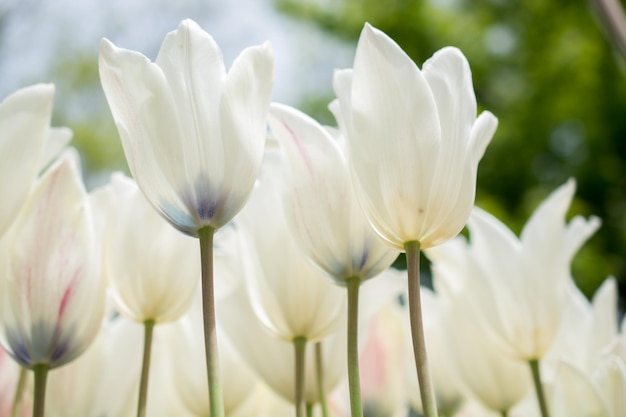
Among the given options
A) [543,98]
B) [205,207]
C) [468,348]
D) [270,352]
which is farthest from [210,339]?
[543,98]

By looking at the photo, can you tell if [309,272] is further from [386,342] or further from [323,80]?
[323,80]

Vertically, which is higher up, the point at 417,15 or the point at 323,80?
the point at 417,15

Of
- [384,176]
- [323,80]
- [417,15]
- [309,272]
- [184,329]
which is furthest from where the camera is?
[323,80]

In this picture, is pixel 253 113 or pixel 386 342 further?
pixel 386 342

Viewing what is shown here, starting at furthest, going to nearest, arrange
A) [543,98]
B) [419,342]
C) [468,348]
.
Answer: [543,98]
[468,348]
[419,342]

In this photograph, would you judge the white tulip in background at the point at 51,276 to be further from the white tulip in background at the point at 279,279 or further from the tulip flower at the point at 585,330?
the tulip flower at the point at 585,330

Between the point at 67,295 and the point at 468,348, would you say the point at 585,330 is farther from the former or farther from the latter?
the point at 67,295

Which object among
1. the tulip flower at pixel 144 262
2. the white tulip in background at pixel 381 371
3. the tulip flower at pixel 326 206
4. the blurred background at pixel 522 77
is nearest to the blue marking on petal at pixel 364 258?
the tulip flower at pixel 326 206

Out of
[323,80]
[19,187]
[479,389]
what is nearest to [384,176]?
[19,187]
